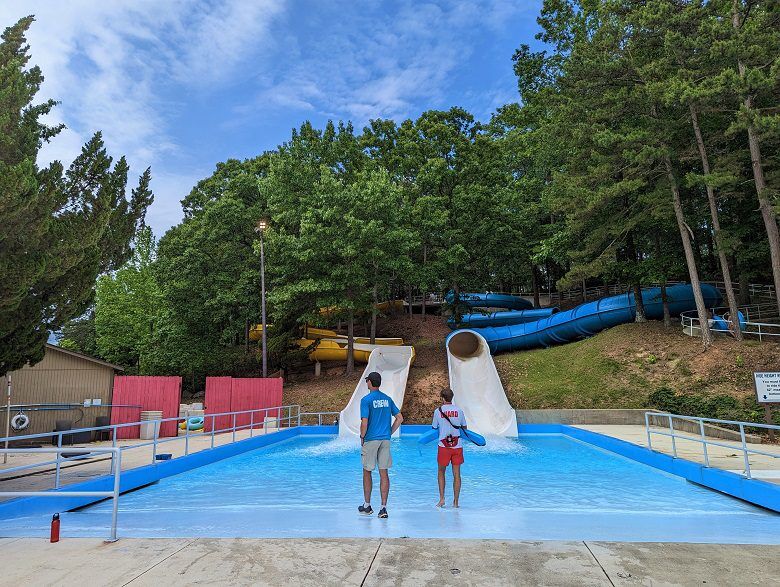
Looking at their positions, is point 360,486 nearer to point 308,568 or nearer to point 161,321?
point 308,568

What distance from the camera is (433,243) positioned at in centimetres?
2944

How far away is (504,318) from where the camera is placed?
32812 mm

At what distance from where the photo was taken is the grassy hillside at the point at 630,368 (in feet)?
58.0

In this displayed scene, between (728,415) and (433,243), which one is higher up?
(433,243)

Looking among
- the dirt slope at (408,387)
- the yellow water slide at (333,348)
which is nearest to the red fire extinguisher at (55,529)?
the dirt slope at (408,387)

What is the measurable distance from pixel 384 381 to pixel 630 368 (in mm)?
10867

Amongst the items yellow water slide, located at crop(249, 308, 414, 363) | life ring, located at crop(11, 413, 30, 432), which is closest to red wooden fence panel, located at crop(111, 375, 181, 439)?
life ring, located at crop(11, 413, 30, 432)

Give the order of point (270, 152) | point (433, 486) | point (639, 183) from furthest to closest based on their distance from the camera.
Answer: point (270, 152) → point (639, 183) → point (433, 486)

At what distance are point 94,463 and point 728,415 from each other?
17.8 metres

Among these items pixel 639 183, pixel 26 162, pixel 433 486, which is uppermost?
pixel 639 183

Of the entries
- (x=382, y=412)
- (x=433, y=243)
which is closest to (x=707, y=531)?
(x=382, y=412)

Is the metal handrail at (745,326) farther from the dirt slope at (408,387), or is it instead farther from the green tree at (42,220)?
the green tree at (42,220)

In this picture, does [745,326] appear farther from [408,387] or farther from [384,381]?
[384,381]

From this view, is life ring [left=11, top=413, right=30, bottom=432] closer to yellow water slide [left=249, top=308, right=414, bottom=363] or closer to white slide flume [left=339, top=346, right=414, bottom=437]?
white slide flume [left=339, top=346, right=414, bottom=437]
